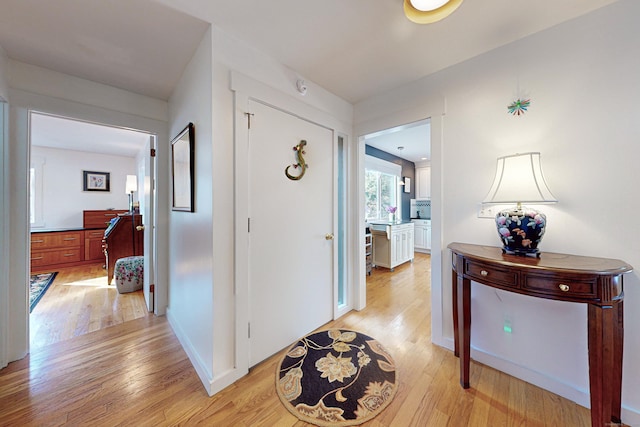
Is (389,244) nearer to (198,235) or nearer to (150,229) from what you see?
(198,235)

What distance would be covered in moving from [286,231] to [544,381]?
2027 millimetres

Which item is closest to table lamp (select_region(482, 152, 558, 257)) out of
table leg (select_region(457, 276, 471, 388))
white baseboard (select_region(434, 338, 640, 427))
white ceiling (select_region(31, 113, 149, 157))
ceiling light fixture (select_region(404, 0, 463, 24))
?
table leg (select_region(457, 276, 471, 388))

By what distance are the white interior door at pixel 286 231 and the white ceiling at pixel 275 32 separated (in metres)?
0.49

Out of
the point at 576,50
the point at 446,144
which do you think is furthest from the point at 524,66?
the point at 446,144

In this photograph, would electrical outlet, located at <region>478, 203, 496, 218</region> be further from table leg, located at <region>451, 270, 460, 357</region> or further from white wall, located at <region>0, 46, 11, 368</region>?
white wall, located at <region>0, 46, 11, 368</region>

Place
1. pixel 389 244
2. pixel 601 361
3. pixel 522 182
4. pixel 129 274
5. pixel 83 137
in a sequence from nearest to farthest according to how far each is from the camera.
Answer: pixel 601 361 → pixel 522 182 → pixel 129 274 → pixel 83 137 → pixel 389 244

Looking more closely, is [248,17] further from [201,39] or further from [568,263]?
[568,263]

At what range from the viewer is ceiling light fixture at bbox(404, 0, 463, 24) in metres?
1.14

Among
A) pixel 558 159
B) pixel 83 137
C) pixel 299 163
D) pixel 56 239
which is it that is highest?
pixel 83 137

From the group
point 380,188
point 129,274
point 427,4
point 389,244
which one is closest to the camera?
point 427,4

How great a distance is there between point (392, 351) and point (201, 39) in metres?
2.77

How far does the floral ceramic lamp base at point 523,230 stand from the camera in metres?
1.32

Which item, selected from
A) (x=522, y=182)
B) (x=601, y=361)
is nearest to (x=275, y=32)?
(x=522, y=182)

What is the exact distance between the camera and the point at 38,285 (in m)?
3.33
